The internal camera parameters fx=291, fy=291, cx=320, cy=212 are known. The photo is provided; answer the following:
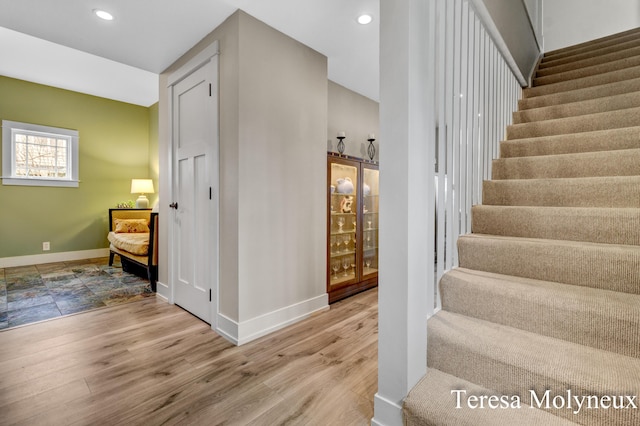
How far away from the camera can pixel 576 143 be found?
1.96 metres

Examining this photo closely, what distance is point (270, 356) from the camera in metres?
1.95

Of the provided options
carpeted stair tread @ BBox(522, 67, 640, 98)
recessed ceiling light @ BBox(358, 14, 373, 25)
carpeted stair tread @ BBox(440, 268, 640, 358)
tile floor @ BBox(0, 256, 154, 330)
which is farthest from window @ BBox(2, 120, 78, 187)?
carpeted stair tread @ BBox(522, 67, 640, 98)

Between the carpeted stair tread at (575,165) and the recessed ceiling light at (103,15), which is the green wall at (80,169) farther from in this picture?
the carpeted stair tread at (575,165)

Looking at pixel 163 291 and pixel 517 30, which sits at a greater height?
pixel 517 30

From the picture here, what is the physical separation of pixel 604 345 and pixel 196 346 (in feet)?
7.38

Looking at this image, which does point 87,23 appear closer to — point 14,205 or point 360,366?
point 360,366

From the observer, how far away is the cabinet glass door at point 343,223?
3.20 metres

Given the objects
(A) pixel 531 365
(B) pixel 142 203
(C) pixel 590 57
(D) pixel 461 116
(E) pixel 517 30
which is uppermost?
(E) pixel 517 30

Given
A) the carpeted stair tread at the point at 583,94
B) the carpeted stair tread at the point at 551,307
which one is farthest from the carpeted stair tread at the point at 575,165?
the carpeted stair tread at the point at 583,94

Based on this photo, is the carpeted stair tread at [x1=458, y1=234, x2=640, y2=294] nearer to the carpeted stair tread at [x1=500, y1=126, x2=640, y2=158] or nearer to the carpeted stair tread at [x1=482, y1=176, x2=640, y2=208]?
the carpeted stair tread at [x1=482, y1=176, x2=640, y2=208]

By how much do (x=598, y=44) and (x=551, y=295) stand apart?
4371 millimetres

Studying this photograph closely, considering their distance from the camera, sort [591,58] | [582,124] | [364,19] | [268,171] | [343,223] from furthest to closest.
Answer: [343,223] < [591,58] < [268,171] < [364,19] < [582,124]
